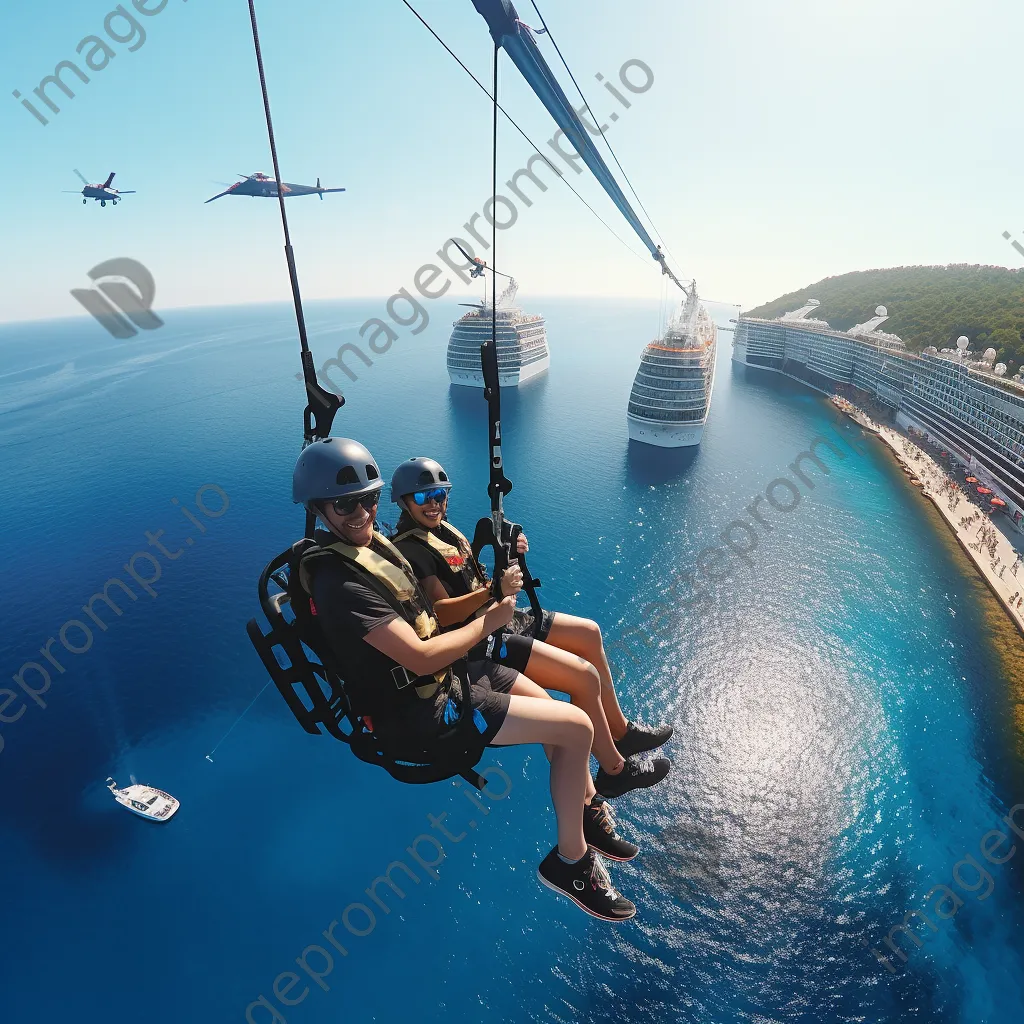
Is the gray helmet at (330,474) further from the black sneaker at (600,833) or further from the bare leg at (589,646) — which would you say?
the black sneaker at (600,833)

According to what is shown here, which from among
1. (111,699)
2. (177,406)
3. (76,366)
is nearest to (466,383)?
(177,406)

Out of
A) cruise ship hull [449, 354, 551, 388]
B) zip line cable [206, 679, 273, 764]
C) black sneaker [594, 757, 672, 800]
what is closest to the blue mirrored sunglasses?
black sneaker [594, 757, 672, 800]

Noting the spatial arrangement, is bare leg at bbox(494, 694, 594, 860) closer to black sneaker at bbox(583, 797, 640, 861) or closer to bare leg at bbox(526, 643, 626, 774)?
black sneaker at bbox(583, 797, 640, 861)

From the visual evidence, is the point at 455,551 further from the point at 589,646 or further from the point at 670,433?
the point at 670,433

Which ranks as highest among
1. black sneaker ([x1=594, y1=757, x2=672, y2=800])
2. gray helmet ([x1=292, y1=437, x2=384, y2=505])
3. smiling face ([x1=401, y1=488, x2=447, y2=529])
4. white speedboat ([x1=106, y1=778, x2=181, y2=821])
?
gray helmet ([x1=292, y1=437, x2=384, y2=505])

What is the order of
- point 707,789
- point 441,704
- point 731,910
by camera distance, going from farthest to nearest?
point 707,789, point 731,910, point 441,704

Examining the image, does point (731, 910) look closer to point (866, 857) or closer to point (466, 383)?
point (866, 857)

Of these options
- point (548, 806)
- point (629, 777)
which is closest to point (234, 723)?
point (548, 806)
